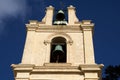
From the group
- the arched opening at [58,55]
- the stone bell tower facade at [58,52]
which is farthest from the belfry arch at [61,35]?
the arched opening at [58,55]

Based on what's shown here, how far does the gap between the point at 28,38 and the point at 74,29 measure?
3.10 m

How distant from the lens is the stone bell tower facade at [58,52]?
17797 millimetres

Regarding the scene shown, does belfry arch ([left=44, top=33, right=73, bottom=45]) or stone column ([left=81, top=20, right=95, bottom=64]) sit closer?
stone column ([left=81, top=20, right=95, bottom=64])

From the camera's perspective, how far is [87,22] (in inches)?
866

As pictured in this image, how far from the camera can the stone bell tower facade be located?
1780cm

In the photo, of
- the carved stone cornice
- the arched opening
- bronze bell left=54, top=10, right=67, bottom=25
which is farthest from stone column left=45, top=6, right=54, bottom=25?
the arched opening

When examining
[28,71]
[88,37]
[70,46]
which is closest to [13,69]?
[28,71]

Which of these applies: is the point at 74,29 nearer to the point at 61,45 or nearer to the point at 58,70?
the point at 61,45

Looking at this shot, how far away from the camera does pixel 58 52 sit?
798 inches

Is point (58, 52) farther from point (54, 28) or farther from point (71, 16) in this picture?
point (71, 16)

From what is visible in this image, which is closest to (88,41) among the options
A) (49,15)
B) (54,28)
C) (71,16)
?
(54,28)

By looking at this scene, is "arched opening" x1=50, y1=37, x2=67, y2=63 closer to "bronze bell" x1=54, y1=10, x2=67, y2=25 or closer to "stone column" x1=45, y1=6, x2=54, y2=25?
"stone column" x1=45, y1=6, x2=54, y2=25

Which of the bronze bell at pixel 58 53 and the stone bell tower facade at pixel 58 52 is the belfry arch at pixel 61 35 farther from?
the bronze bell at pixel 58 53

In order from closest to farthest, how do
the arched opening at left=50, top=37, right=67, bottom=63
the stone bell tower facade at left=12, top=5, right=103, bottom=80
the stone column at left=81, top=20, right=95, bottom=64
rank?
1. the stone bell tower facade at left=12, top=5, right=103, bottom=80
2. the stone column at left=81, top=20, right=95, bottom=64
3. the arched opening at left=50, top=37, right=67, bottom=63
